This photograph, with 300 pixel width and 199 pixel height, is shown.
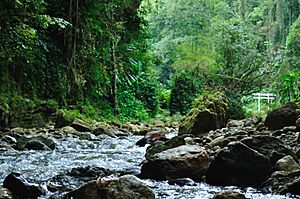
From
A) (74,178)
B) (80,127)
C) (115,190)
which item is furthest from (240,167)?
(80,127)

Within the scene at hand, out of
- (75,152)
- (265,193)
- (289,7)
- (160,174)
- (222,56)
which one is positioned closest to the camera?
(265,193)

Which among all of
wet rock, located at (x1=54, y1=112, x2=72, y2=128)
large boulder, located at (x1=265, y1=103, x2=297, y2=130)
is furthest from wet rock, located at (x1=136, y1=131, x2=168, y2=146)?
wet rock, located at (x1=54, y1=112, x2=72, y2=128)

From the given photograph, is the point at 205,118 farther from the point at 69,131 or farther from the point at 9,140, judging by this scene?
the point at 9,140

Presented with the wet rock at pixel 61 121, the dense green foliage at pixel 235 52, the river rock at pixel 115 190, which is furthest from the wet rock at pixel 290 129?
the wet rock at pixel 61 121

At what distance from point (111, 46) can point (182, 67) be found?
6.19m

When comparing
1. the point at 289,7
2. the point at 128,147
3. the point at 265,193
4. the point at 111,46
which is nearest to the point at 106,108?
the point at 111,46

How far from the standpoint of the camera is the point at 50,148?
6.28 m

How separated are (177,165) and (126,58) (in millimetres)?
11367

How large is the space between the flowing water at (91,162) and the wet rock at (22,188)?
1.74ft

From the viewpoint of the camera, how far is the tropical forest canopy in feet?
29.7

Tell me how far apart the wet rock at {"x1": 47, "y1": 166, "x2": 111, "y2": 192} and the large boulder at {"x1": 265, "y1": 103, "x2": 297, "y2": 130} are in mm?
3364

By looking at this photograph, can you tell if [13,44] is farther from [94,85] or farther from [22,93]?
[94,85]

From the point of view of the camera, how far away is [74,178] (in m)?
3.91

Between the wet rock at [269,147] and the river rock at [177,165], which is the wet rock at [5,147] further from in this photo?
the wet rock at [269,147]
